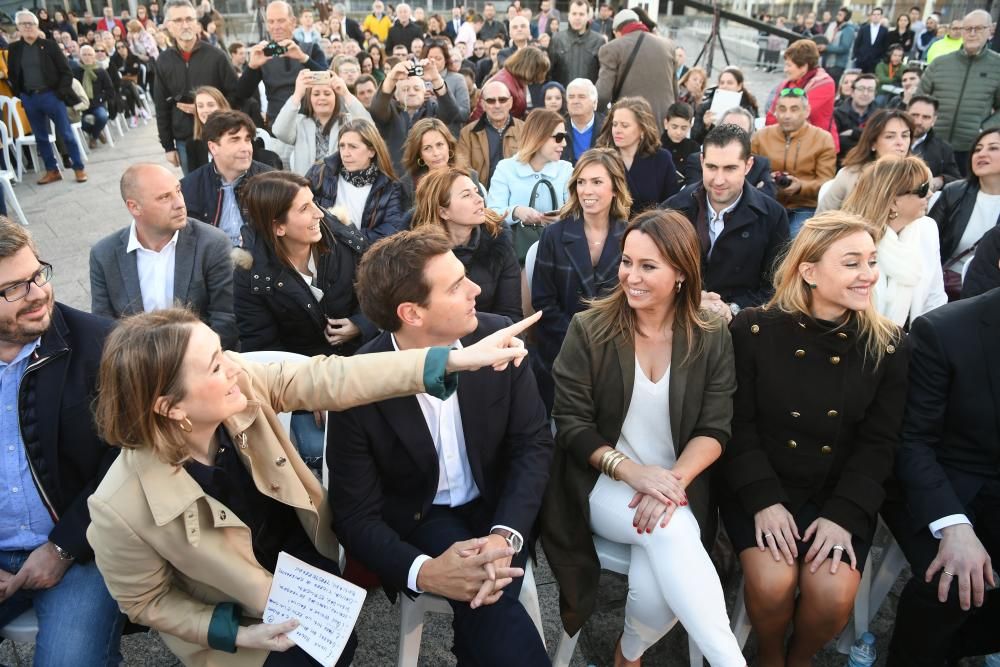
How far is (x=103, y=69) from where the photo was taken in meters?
11.1

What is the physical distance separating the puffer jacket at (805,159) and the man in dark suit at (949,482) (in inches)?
107

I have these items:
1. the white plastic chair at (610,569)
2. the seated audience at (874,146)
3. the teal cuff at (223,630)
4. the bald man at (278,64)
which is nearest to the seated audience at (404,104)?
the bald man at (278,64)

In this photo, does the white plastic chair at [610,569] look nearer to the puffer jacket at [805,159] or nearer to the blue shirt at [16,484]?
the blue shirt at [16,484]

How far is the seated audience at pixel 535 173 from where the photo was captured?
423 centimetres

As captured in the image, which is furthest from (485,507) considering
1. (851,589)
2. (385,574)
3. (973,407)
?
(973,407)

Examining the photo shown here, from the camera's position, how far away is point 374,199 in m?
4.16

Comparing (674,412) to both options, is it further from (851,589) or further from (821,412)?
(851,589)

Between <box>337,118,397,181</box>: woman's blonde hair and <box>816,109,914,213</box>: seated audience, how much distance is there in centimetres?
270

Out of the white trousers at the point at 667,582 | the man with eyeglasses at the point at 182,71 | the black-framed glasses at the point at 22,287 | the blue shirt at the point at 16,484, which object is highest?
the man with eyeglasses at the point at 182,71

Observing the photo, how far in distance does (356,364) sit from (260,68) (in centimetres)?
493

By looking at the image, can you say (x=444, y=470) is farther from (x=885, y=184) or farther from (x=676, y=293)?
(x=885, y=184)

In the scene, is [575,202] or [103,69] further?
[103,69]

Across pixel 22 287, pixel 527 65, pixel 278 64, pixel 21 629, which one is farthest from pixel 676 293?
pixel 278 64

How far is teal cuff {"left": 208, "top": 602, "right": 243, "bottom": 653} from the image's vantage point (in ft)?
5.83
